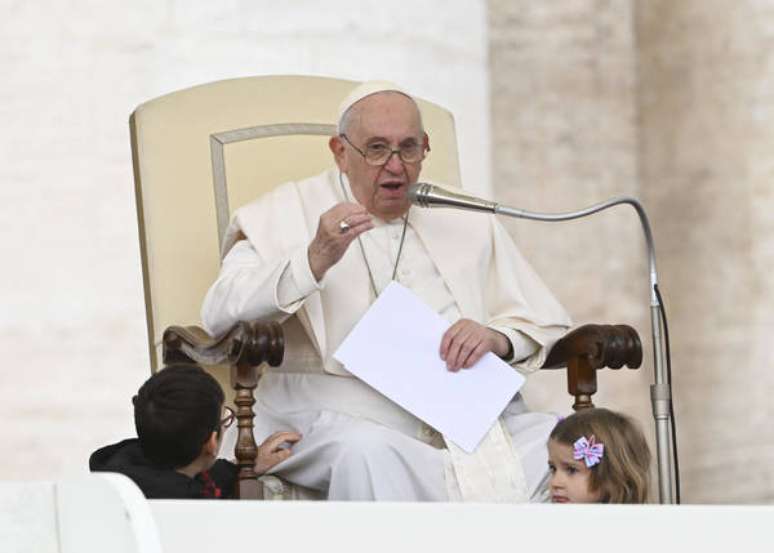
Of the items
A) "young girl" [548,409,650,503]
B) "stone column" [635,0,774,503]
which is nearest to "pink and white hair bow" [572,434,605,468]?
"young girl" [548,409,650,503]

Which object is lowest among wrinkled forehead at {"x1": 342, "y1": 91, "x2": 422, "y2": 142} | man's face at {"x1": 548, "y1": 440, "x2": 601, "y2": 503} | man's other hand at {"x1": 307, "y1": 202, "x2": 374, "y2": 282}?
man's face at {"x1": 548, "y1": 440, "x2": 601, "y2": 503}

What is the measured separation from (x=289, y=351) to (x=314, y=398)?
172mm

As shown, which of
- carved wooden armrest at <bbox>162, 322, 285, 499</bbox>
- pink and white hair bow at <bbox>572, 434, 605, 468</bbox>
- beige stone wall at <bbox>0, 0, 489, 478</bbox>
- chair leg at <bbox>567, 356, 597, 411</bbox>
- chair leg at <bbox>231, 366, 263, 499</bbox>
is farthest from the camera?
beige stone wall at <bbox>0, 0, 489, 478</bbox>

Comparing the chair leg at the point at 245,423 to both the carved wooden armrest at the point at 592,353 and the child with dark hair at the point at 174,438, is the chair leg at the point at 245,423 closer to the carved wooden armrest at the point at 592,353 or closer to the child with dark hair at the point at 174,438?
the child with dark hair at the point at 174,438

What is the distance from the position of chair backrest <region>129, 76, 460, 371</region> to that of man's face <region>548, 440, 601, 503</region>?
131 centimetres

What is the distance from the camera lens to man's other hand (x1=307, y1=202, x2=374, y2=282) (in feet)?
15.4

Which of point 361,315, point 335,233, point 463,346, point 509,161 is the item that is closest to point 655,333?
point 463,346

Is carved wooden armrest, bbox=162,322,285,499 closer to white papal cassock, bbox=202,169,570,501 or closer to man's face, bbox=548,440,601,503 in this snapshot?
white papal cassock, bbox=202,169,570,501

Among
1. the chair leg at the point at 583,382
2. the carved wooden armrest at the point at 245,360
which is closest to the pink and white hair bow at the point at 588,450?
the chair leg at the point at 583,382

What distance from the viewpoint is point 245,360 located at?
181 inches

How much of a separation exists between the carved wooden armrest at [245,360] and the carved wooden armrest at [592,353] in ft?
2.59

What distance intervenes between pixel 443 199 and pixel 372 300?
84 cm

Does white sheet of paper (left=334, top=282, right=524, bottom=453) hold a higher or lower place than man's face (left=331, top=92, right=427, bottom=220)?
lower

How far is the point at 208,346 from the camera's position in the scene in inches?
188
